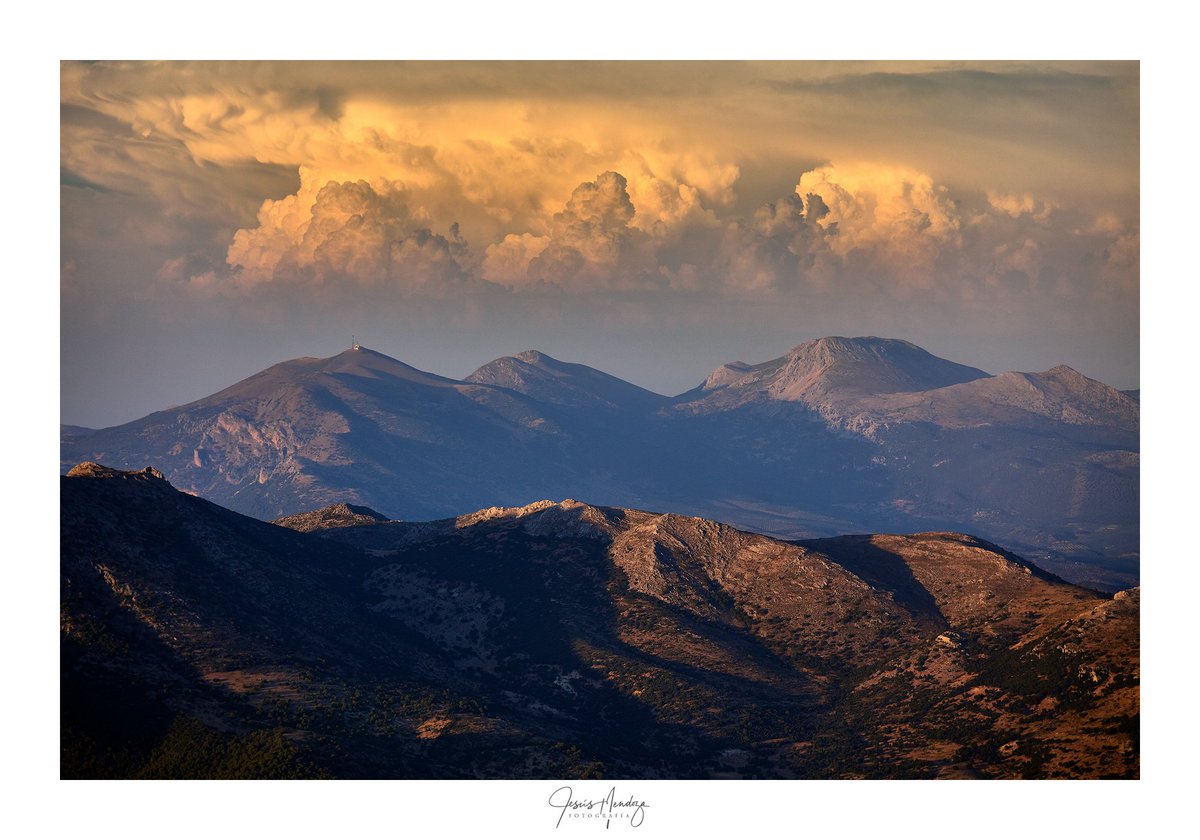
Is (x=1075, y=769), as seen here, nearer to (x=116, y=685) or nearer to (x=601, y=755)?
(x=601, y=755)

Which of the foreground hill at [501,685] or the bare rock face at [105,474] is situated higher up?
the bare rock face at [105,474]

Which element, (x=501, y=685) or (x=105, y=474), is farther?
(x=105, y=474)

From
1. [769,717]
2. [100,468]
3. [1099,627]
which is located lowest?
[769,717]

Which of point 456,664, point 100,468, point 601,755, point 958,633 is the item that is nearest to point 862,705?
point 958,633

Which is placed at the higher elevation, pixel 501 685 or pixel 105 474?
A: pixel 105 474

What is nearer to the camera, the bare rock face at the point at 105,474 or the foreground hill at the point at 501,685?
the foreground hill at the point at 501,685

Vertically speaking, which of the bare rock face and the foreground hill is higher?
the bare rock face

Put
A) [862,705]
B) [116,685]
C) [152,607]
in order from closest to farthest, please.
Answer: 1. [116,685]
2. [152,607]
3. [862,705]

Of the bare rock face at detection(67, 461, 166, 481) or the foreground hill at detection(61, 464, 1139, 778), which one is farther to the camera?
the bare rock face at detection(67, 461, 166, 481)
